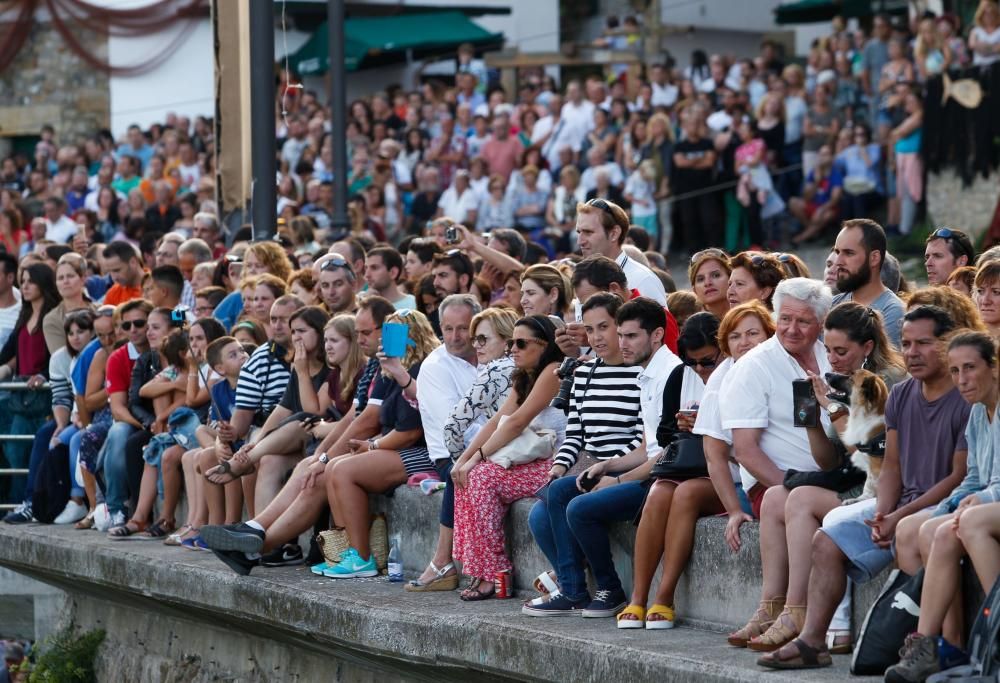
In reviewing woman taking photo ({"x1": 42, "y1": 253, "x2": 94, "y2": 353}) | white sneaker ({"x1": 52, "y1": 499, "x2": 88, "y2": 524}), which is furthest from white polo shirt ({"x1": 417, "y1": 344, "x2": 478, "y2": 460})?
woman taking photo ({"x1": 42, "y1": 253, "x2": 94, "y2": 353})

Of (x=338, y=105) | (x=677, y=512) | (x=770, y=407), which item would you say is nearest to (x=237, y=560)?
(x=677, y=512)

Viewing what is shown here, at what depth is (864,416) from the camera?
7238 mm

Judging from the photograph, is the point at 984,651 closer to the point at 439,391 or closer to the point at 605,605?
the point at 605,605

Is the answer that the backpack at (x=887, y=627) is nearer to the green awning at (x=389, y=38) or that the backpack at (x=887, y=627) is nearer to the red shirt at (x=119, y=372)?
the red shirt at (x=119, y=372)

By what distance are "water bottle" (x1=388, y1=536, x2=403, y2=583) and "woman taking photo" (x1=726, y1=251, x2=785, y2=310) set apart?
238cm

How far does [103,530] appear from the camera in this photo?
12.7 meters

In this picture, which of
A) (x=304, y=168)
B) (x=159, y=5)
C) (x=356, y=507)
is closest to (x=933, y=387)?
(x=356, y=507)

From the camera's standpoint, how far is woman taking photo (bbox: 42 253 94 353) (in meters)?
13.6

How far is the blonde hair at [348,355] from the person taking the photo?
34.2 ft

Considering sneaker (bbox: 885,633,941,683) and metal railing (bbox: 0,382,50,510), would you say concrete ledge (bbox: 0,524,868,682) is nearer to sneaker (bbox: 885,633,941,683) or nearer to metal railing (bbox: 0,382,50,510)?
sneaker (bbox: 885,633,941,683)

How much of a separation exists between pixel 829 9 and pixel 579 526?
20.3 m

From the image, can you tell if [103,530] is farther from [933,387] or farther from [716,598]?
[933,387]

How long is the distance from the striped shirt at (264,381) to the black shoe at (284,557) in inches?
37.1

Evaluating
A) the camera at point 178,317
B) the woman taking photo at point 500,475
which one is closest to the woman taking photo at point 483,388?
the woman taking photo at point 500,475
